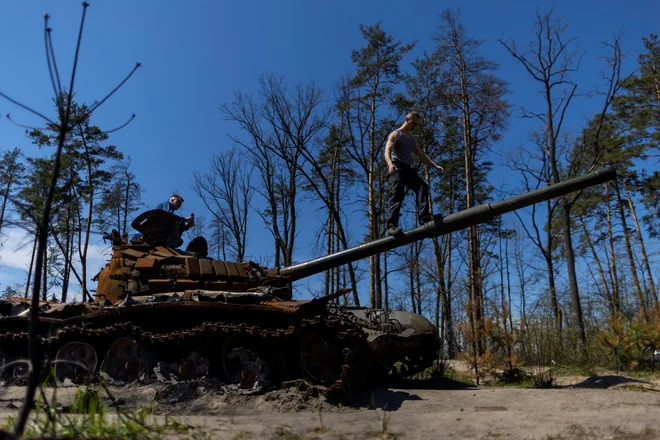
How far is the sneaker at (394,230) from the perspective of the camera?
26.5 feet

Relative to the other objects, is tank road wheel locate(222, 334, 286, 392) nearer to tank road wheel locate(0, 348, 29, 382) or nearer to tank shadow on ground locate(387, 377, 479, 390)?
tank shadow on ground locate(387, 377, 479, 390)

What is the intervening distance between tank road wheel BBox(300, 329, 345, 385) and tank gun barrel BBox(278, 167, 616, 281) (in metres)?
1.56

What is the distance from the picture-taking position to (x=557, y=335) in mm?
12180

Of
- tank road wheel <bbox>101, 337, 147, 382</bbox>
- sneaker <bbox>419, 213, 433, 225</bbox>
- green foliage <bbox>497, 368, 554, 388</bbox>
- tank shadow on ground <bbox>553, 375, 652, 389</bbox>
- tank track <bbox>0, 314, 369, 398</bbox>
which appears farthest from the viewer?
green foliage <bbox>497, 368, 554, 388</bbox>

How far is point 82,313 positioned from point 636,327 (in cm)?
1094

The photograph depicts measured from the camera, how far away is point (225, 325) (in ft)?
25.2

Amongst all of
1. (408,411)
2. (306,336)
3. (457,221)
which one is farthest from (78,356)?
(457,221)

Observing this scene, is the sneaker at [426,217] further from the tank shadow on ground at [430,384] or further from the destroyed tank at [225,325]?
the tank shadow on ground at [430,384]

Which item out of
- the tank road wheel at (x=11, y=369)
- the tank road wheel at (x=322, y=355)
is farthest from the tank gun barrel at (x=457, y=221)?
the tank road wheel at (x=11, y=369)

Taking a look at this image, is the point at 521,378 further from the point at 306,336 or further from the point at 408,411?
the point at 306,336

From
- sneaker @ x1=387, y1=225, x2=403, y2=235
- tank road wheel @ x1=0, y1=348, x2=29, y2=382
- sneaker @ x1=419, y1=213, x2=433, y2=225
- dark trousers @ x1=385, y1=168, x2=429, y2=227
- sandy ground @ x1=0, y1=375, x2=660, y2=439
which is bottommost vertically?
sandy ground @ x1=0, y1=375, x2=660, y2=439

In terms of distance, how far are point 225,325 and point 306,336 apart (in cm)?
121

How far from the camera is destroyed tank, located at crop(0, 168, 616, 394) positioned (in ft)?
24.1

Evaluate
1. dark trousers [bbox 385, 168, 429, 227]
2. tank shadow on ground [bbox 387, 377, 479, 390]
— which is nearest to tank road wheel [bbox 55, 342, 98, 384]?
tank shadow on ground [bbox 387, 377, 479, 390]
